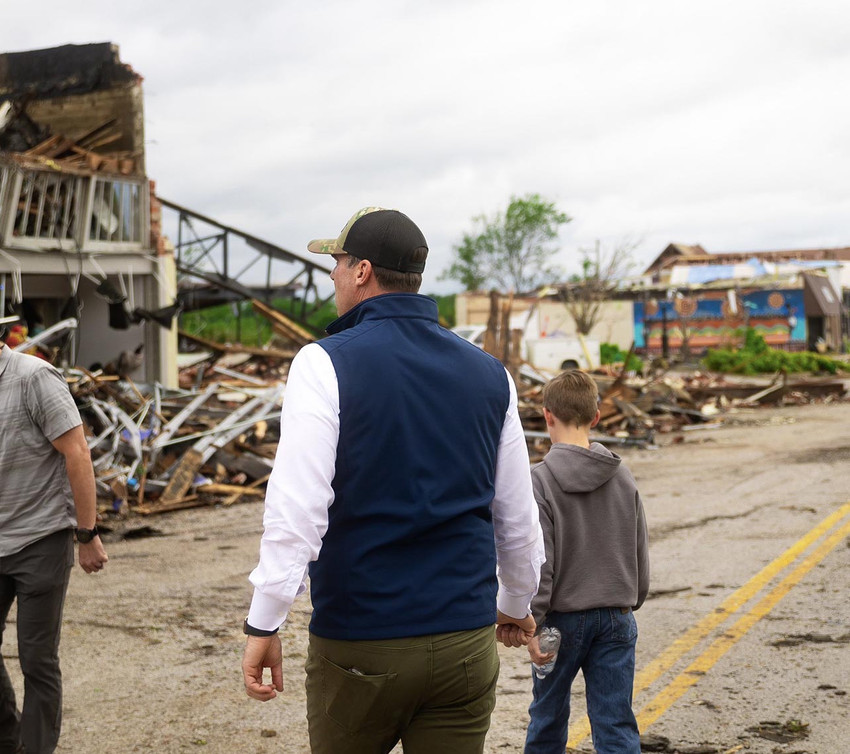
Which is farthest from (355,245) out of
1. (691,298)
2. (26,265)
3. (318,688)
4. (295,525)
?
(691,298)

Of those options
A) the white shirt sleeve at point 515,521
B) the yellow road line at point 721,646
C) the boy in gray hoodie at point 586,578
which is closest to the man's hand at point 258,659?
the white shirt sleeve at point 515,521

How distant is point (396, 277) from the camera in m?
2.80

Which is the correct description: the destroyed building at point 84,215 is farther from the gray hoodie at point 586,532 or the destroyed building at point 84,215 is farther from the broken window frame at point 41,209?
the gray hoodie at point 586,532

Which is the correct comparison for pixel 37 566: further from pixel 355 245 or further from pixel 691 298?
pixel 691 298

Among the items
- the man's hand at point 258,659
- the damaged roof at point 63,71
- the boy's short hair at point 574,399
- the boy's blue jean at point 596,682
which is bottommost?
the boy's blue jean at point 596,682

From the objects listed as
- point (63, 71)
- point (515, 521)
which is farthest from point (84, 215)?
point (515, 521)

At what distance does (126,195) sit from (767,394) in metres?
16.9

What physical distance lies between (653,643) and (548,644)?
3.02 m

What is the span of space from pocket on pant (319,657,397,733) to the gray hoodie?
1.25 m

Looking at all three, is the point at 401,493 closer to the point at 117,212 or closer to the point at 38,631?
the point at 38,631

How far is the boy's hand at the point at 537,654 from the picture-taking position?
3614mm

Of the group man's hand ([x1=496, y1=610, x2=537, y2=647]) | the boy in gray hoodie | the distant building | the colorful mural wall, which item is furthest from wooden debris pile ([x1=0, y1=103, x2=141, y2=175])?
the colorful mural wall

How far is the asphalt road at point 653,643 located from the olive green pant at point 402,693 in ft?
7.37

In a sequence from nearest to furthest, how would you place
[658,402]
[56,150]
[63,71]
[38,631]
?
[38,631] < [56,150] < [63,71] < [658,402]
